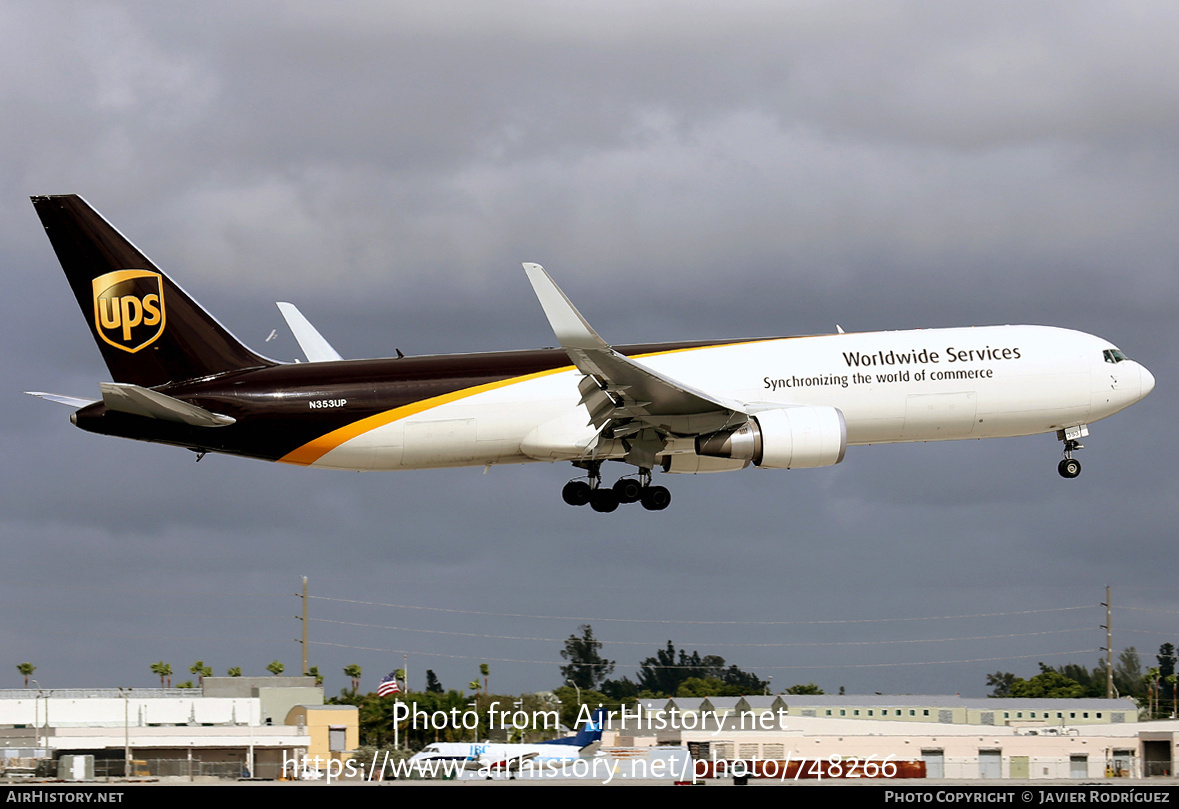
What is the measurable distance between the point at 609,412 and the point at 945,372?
11.6 m

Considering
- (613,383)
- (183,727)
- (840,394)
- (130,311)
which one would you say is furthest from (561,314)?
(183,727)

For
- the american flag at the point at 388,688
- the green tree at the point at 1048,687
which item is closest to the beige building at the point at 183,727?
the american flag at the point at 388,688

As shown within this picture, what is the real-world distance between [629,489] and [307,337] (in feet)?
51.2

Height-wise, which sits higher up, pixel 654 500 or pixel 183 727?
pixel 654 500

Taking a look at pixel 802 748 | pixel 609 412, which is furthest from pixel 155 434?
pixel 802 748

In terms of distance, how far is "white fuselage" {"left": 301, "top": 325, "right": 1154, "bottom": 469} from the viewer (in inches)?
1860

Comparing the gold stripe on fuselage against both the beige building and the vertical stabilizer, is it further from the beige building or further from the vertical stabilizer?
the beige building

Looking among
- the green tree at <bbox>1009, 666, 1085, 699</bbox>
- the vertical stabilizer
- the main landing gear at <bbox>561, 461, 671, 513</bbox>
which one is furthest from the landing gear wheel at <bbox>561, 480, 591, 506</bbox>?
the green tree at <bbox>1009, 666, 1085, 699</bbox>

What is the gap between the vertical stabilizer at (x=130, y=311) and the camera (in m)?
48.2

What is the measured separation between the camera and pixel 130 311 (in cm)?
4859

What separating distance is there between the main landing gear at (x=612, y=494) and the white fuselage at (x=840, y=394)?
1.79 meters

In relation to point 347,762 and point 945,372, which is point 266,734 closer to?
point 347,762

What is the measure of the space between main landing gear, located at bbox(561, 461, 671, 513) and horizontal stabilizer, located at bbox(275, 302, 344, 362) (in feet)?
38.9

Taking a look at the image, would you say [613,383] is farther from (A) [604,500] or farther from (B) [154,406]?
(B) [154,406]
